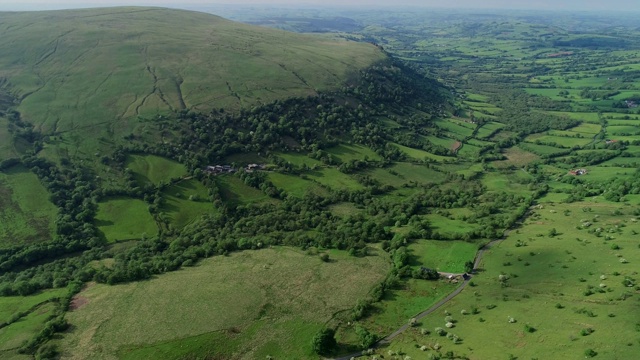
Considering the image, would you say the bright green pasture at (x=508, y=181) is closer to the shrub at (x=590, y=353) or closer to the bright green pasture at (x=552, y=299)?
the bright green pasture at (x=552, y=299)

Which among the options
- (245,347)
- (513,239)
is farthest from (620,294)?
(245,347)

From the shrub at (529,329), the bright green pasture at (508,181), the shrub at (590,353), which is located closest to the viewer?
the shrub at (590,353)

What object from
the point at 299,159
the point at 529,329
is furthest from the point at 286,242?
the point at 529,329

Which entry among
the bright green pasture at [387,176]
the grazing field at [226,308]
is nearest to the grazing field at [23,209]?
the grazing field at [226,308]

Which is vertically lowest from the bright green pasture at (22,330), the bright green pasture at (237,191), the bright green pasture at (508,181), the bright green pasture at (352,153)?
the bright green pasture at (22,330)

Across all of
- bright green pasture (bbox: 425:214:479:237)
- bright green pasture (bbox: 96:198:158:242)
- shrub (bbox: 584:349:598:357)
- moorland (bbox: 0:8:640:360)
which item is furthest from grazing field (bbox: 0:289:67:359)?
bright green pasture (bbox: 425:214:479:237)

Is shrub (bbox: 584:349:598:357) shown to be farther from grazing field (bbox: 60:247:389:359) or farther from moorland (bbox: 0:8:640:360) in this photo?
grazing field (bbox: 60:247:389:359)

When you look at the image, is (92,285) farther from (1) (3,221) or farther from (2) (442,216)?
(2) (442,216)

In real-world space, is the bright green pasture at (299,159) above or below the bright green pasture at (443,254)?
above
